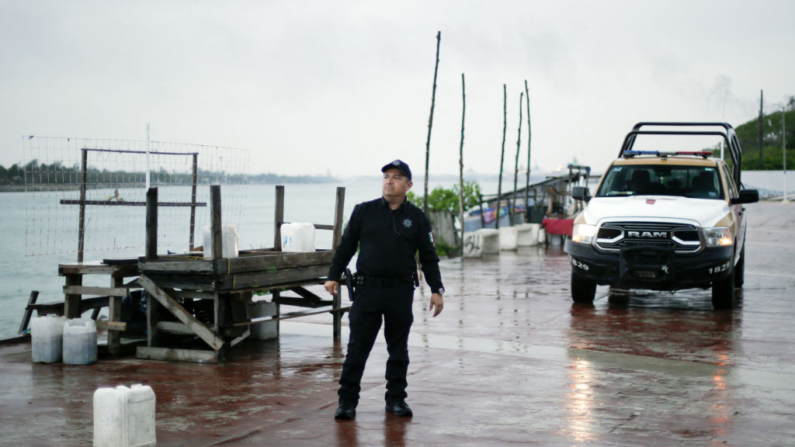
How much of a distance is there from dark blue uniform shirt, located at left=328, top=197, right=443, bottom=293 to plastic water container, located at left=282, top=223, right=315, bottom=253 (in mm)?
3468

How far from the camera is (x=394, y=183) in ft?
21.9

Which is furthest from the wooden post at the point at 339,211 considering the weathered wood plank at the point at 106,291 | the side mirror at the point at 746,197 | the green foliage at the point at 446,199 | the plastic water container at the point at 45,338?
the green foliage at the point at 446,199

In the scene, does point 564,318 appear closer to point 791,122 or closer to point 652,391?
point 652,391

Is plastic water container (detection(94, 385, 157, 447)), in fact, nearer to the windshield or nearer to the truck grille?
the truck grille

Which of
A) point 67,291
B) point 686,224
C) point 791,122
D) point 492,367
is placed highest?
point 791,122

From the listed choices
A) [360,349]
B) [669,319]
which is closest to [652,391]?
[360,349]

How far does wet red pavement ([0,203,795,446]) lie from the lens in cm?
628

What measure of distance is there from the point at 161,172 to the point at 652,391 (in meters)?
6.88

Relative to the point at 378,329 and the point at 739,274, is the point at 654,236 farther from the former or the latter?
the point at 378,329

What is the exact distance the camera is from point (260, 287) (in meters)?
9.34

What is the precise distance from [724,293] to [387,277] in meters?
7.98

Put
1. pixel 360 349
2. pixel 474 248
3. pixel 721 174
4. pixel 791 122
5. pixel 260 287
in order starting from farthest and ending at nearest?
pixel 791 122
pixel 474 248
pixel 721 174
pixel 260 287
pixel 360 349

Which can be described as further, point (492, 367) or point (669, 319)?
point (669, 319)

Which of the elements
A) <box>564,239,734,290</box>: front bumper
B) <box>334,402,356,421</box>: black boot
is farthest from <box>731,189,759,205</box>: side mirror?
<box>334,402,356,421</box>: black boot
